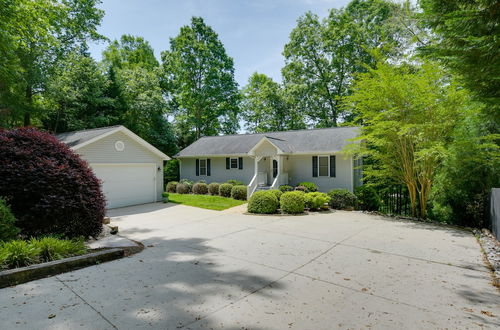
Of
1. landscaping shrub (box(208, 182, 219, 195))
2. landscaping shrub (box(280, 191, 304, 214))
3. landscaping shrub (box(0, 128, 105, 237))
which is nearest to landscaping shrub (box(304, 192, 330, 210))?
landscaping shrub (box(280, 191, 304, 214))

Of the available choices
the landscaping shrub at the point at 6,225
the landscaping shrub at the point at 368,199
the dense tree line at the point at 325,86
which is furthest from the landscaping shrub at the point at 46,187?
the landscaping shrub at the point at 368,199

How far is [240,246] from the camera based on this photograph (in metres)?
6.85

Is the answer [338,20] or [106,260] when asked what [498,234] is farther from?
[338,20]

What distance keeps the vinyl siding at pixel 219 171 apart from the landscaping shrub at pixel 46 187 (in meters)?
12.3

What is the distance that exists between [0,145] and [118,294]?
18.3 feet

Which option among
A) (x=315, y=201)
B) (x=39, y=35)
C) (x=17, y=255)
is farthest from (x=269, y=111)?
(x=17, y=255)

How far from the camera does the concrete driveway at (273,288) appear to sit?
333 cm

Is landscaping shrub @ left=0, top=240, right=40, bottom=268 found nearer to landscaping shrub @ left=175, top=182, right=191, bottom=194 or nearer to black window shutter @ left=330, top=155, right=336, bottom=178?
black window shutter @ left=330, top=155, right=336, bottom=178

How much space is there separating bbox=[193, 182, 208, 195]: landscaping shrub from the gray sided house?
1.55 meters

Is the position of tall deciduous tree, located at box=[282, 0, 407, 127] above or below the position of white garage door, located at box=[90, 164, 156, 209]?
above

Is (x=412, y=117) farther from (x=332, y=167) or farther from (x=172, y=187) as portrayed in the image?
(x=172, y=187)

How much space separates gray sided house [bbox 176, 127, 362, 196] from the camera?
16.0m

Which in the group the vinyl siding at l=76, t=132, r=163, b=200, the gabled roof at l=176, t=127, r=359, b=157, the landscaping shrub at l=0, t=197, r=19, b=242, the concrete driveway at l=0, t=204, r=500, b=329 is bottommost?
the concrete driveway at l=0, t=204, r=500, b=329

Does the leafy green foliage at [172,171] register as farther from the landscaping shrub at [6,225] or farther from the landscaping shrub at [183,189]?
the landscaping shrub at [6,225]
